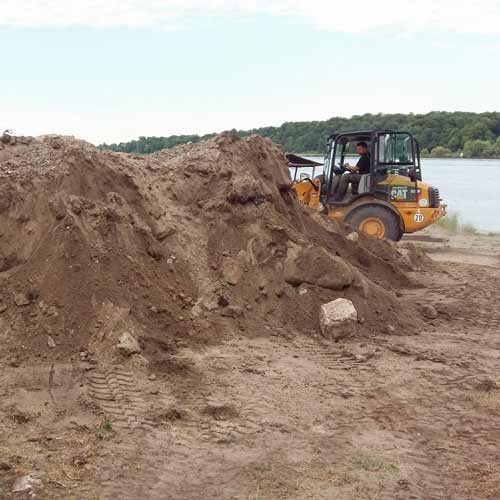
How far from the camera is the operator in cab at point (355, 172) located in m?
14.9

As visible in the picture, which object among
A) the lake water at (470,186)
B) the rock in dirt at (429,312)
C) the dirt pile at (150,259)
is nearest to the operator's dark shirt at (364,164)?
the dirt pile at (150,259)

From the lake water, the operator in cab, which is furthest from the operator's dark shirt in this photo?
the lake water

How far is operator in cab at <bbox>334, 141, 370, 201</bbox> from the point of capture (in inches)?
585

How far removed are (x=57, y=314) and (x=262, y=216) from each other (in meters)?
3.06

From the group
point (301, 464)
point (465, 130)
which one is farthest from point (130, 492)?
point (465, 130)

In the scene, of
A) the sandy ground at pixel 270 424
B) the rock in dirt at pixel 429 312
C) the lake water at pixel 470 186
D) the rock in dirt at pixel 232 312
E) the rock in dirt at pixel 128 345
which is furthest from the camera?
the lake water at pixel 470 186

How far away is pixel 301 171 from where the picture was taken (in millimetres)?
16547

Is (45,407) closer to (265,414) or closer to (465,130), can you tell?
(265,414)

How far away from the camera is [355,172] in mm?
14922

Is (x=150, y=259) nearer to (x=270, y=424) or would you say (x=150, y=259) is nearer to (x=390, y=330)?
(x=390, y=330)

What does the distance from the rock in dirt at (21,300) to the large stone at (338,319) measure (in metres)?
3.07

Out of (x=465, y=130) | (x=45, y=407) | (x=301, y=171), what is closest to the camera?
(x=45, y=407)

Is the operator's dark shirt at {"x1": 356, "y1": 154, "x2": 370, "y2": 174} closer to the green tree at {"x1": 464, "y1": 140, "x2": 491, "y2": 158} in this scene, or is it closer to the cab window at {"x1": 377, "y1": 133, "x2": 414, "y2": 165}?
the cab window at {"x1": 377, "y1": 133, "x2": 414, "y2": 165}

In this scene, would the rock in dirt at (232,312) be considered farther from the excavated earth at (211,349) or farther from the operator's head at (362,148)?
the operator's head at (362,148)
